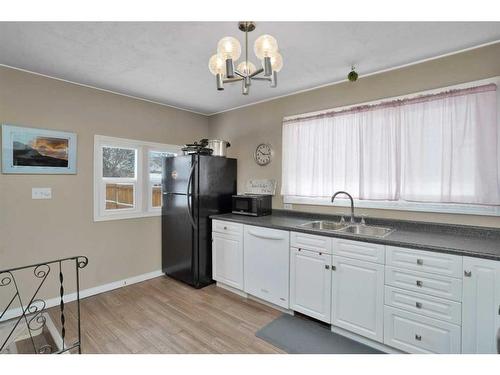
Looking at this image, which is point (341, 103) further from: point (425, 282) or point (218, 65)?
point (425, 282)

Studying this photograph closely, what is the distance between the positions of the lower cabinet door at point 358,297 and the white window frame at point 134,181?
256cm

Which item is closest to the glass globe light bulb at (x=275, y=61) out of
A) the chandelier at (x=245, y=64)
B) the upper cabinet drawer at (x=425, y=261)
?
the chandelier at (x=245, y=64)

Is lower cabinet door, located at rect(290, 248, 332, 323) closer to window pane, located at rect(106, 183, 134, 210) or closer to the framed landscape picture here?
window pane, located at rect(106, 183, 134, 210)

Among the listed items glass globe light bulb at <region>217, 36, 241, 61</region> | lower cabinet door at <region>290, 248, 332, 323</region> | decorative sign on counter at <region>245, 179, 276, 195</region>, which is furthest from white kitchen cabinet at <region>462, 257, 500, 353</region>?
decorative sign on counter at <region>245, 179, 276, 195</region>

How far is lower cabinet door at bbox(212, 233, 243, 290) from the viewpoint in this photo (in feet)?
9.75

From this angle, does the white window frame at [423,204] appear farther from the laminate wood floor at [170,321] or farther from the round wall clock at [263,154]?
the laminate wood floor at [170,321]

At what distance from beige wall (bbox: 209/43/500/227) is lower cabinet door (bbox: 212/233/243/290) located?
2.63ft

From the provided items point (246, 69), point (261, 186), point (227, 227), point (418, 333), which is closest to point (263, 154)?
point (261, 186)

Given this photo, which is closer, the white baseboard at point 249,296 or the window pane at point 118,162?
the white baseboard at point 249,296

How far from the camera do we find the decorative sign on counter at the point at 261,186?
3434 millimetres

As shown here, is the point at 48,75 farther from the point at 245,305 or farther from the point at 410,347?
the point at 410,347

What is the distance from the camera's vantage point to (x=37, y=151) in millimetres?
2613

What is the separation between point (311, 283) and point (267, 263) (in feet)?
1.70
